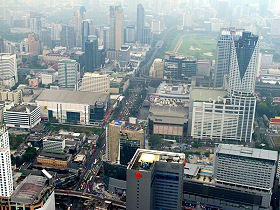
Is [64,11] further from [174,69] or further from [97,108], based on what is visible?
[97,108]

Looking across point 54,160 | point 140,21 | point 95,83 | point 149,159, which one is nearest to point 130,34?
point 140,21

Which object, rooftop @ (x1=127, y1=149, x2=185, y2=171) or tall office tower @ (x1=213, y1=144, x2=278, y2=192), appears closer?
rooftop @ (x1=127, y1=149, x2=185, y2=171)

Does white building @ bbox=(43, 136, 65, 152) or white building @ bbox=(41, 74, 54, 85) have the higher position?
white building @ bbox=(41, 74, 54, 85)

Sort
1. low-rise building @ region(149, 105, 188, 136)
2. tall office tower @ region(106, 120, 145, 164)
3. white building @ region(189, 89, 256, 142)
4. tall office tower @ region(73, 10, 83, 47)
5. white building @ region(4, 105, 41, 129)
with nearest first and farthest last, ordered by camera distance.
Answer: tall office tower @ region(106, 120, 145, 164) < white building @ region(189, 89, 256, 142) < low-rise building @ region(149, 105, 188, 136) < white building @ region(4, 105, 41, 129) < tall office tower @ region(73, 10, 83, 47)

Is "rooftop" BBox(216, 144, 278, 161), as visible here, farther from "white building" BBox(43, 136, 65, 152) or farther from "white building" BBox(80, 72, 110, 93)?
"white building" BBox(80, 72, 110, 93)

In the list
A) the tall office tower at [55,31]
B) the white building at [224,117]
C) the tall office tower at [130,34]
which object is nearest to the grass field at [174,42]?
the tall office tower at [130,34]

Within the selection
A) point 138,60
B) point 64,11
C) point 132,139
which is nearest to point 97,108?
point 132,139

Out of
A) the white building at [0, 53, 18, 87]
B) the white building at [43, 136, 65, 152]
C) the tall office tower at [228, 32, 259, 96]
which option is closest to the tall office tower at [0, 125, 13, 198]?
the white building at [43, 136, 65, 152]
